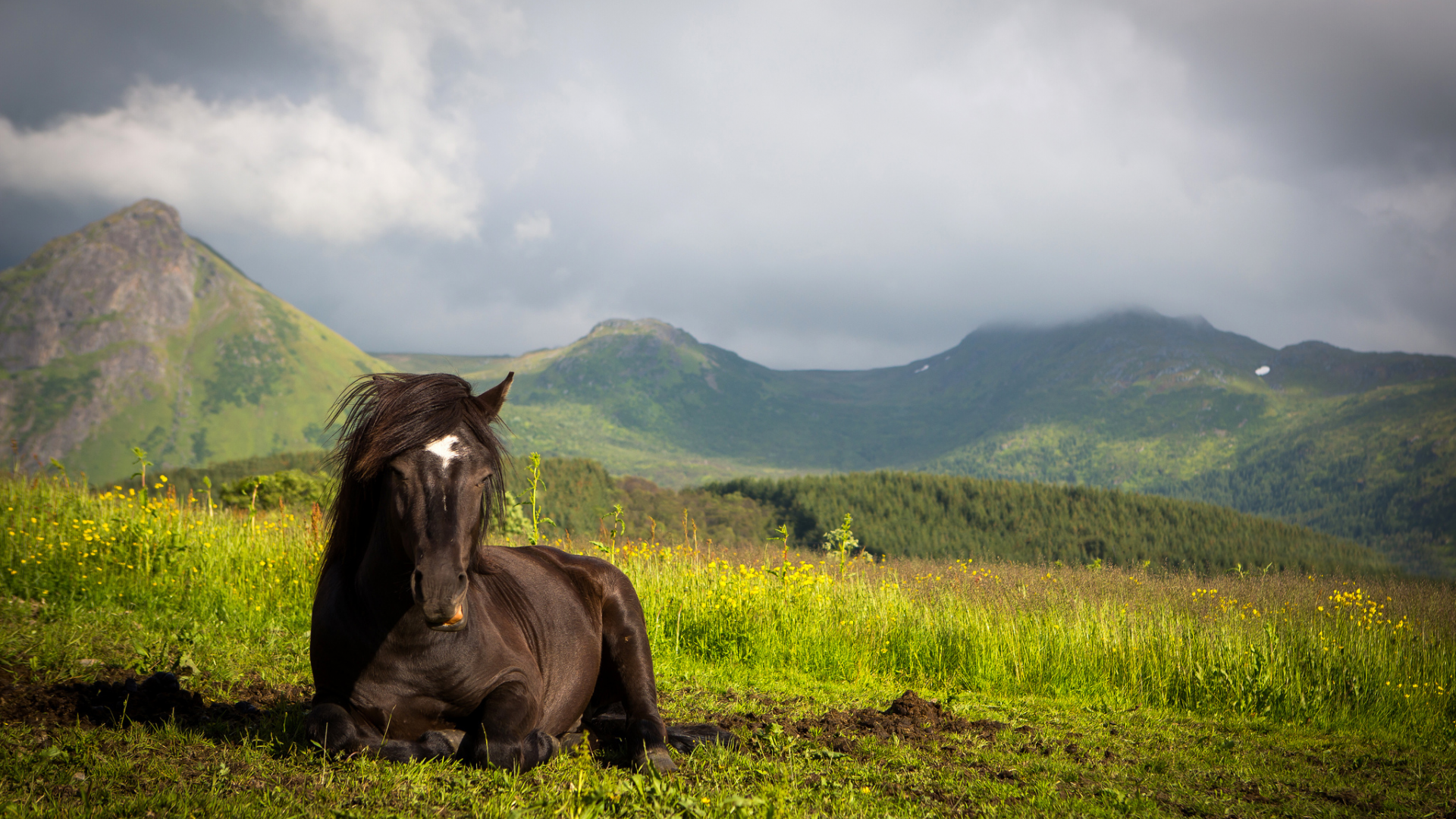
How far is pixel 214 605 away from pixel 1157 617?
1063 cm

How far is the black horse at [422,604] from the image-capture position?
3465 millimetres

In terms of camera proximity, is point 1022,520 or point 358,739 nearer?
point 358,739

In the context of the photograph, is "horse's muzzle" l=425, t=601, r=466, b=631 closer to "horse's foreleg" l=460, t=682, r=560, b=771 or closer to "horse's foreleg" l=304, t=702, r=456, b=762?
"horse's foreleg" l=460, t=682, r=560, b=771

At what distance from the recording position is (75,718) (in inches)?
169

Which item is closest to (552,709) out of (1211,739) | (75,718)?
(75,718)

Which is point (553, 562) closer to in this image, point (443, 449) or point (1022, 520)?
point (443, 449)

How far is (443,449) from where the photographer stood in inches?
140

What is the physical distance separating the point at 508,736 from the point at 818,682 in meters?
4.65

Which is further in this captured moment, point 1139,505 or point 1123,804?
point 1139,505

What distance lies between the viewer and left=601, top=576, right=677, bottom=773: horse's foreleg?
4527 mm

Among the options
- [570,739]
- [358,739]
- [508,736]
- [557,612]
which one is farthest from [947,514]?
[358,739]

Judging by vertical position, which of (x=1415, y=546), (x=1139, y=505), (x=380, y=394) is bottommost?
(x=1415, y=546)

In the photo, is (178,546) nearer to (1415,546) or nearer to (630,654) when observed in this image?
(630,654)

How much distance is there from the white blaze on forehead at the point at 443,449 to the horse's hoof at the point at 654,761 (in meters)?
2.00
